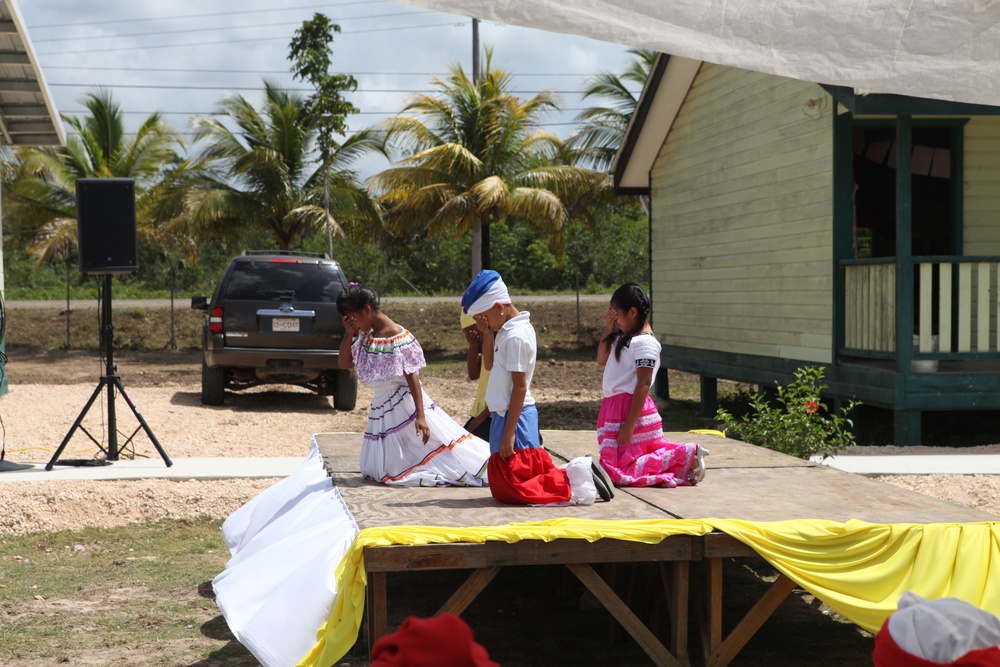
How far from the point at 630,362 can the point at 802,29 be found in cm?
478

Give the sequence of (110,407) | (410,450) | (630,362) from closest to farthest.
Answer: (630,362) → (410,450) → (110,407)

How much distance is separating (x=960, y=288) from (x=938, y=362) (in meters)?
1.12

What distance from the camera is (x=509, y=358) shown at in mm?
5227

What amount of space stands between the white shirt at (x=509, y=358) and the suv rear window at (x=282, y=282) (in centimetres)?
911

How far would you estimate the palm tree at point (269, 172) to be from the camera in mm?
26828

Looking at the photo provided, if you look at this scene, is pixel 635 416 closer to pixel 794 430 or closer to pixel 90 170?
pixel 794 430

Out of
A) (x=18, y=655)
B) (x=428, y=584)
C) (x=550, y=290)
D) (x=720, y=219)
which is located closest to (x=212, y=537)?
(x=428, y=584)

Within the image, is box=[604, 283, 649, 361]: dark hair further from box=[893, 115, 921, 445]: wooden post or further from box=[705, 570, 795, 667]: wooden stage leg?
box=[893, 115, 921, 445]: wooden post

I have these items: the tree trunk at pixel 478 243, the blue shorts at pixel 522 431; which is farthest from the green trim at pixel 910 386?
the tree trunk at pixel 478 243

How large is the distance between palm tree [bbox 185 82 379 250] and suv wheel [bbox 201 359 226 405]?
12455 millimetres

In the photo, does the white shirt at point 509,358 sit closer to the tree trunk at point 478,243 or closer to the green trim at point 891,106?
the green trim at point 891,106

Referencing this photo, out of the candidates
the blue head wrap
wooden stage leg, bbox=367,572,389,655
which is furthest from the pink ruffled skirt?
wooden stage leg, bbox=367,572,389,655

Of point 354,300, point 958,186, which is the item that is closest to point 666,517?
Result: point 354,300

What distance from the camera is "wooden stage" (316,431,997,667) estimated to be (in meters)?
4.32
